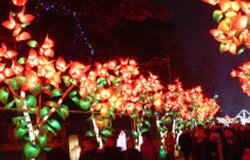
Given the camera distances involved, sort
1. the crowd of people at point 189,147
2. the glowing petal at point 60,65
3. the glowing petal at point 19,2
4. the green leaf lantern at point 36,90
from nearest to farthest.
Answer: the crowd of people at point 189,147 → the green leaf lantern at point 36,90 → the glowing petal at point 19,2 → the glowing petal at point 60,65

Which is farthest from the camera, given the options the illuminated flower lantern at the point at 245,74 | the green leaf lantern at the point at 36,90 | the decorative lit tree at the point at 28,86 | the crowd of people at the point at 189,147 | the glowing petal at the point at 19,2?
the illuminated flower lantern at the point at 245,74

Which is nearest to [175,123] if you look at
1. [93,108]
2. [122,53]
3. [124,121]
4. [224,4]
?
[122,53]

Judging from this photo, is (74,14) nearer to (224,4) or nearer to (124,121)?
(124,121)

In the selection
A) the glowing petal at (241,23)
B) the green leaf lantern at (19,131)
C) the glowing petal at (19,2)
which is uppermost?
the glowing petal at (19,2)

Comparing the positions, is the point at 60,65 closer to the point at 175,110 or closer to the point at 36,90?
the point at 36,90

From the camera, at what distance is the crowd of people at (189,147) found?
27.8ft

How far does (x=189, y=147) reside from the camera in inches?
691

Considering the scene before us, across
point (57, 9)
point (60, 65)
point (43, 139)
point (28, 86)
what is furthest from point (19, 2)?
point (57, 9)

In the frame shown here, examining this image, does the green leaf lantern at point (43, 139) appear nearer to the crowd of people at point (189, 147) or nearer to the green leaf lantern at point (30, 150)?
the green leaf lantern at point (30, 150)

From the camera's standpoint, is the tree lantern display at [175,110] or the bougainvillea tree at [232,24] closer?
the bougainvillea tree at [232,24]

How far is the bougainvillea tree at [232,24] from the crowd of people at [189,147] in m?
2.49

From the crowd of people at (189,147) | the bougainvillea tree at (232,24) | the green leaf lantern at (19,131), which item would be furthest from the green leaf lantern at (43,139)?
the bougainvillea tree at (232,24)

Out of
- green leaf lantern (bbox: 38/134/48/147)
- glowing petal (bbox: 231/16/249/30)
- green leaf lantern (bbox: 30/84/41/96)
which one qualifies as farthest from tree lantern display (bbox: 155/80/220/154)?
glowing petal (bbox: 231/16/249/30)

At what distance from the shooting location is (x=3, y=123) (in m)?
10.3
